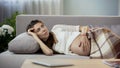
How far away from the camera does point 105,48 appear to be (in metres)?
2.20

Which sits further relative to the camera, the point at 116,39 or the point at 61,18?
the point at 61,18

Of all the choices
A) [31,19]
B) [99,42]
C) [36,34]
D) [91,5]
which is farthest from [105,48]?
[91,5]

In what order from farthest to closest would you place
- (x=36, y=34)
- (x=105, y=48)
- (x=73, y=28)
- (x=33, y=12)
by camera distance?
(x=33, y=12) → (x=73, y=28) → (x=36, y=34) → (x=105, y=48)

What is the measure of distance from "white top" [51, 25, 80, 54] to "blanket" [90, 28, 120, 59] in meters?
0.20

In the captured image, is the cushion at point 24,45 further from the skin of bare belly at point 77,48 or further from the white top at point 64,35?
the skin of bare belly at point 77,48

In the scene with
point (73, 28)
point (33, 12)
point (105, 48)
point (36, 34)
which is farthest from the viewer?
point (33, 12)

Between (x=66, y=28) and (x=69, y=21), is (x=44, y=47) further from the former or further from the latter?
(x=69, y=21)

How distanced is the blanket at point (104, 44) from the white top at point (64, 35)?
7.7 inches

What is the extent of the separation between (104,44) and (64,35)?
1.31 feet

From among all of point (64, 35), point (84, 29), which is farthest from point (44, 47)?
point (84, 29)

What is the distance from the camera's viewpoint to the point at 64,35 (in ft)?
7.94

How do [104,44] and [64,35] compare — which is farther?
[64,35]

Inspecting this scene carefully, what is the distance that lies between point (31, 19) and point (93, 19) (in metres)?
0.63

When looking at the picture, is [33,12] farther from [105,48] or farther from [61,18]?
[105,48]
